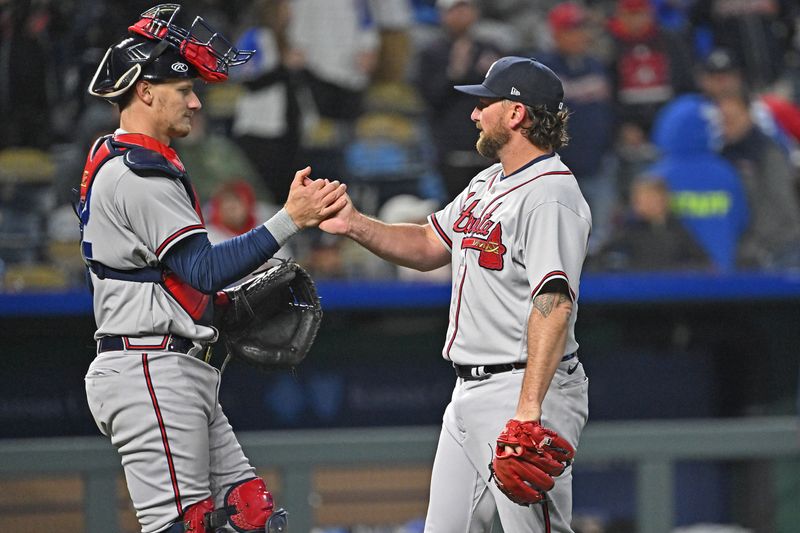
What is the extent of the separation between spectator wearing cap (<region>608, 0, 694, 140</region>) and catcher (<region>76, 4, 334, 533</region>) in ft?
14.2

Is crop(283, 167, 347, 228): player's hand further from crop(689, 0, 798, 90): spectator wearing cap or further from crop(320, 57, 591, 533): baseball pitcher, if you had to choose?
crop(689, 0, 798, 90): spectator wearing cap

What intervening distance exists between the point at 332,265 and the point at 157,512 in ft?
10.8

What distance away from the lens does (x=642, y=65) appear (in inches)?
305

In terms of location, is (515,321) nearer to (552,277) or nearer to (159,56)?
(552,277)

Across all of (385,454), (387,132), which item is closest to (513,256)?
(385,454)

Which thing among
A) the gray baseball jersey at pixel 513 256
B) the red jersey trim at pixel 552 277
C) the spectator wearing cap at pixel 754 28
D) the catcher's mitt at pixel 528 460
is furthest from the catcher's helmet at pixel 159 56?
the spectator wearing cap at pixel 754 28

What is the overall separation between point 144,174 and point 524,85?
112 cm

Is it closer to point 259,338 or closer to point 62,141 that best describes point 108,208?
point 259,338

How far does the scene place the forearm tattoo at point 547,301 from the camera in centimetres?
342

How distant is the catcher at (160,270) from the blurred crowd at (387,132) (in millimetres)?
2938

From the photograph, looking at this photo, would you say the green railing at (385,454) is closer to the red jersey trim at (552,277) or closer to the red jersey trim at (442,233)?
the red jersey trim at (442,233)

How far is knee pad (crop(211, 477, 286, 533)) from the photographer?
3529mm

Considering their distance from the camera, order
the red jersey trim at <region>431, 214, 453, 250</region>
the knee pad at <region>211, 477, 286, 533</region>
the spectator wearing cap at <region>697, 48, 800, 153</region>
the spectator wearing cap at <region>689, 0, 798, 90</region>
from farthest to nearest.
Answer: the spectator wearing cap at <region>689, 0, 798, 90</region>
the spectator wearing cap at <region>697, 48, 800, 153</region>
the red jersey trim at <region>431, 214, 453, 250</region>
the knee pad at <region>211, 477, 286, 533</region>

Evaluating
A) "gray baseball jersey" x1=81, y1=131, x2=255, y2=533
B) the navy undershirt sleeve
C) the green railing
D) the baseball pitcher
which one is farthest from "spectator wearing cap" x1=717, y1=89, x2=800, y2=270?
"gray baseball jersey" x1=81, y1=131, x2=255, y2=533
